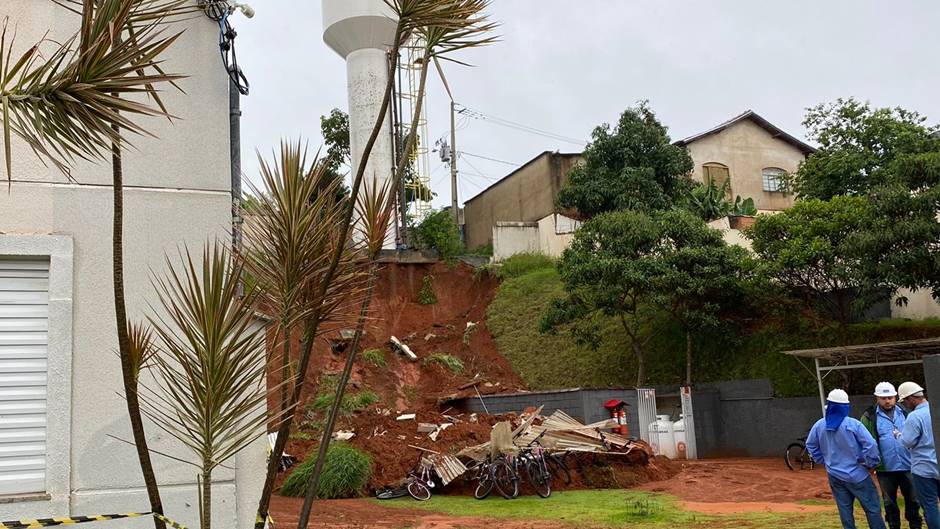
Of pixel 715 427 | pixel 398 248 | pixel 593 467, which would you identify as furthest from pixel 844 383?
pixel 398 248

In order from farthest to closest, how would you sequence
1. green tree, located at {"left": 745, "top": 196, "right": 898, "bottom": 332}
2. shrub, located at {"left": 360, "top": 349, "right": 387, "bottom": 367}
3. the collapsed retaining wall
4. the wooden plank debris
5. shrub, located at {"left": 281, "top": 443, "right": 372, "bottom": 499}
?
the wooden plank debris, shrub, located at {"left": 360, "top": 349, "right": 387, "bottom": 367}, the collapsed retaining wall, green tree, located at {"left": 745, "top": 196, "right": 898, "bottom": 332}, shrub, located at {"left": 281, "top": 443, "right": 372, "bottom": 499}

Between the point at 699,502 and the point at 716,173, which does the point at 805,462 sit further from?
the point at 716,173

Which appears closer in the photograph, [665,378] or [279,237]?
[279,237]

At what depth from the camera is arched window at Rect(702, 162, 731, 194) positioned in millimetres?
37875

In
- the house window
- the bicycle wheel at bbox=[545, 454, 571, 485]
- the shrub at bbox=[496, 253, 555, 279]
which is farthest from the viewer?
the house window

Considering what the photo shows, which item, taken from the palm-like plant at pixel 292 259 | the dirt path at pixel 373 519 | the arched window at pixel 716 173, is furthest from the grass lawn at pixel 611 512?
the arched window at pixel 716 173

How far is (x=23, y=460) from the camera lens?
19.3 ft

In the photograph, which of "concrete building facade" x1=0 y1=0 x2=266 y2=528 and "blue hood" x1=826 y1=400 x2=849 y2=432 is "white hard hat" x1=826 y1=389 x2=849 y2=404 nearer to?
"blue hood" x1=826 y1=400 x2=849 y2=432

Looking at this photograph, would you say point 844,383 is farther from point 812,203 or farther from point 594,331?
point 594,331

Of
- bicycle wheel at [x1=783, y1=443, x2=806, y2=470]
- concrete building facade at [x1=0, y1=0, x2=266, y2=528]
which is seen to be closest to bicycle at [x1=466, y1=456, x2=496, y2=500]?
bicycle wheel at [x1=783, y1=443, x2=806, y2=470]

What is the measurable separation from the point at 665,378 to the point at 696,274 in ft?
13.5

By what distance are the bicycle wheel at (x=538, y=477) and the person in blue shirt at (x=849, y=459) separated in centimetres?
883

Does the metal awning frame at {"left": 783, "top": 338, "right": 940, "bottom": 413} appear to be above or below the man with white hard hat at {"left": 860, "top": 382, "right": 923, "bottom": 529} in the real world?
above

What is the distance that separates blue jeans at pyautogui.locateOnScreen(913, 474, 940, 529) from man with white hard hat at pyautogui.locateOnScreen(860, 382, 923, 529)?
1.28 ft
